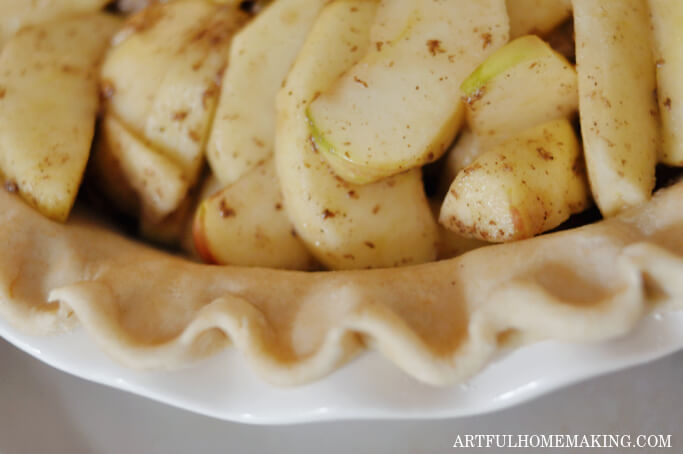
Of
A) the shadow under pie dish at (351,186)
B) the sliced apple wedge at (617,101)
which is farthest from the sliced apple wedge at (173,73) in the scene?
the sliced apple wedge at (617,101)

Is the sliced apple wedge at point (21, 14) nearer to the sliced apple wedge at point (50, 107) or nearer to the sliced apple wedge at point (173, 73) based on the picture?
the sliced apple wedge at point (50, 107)

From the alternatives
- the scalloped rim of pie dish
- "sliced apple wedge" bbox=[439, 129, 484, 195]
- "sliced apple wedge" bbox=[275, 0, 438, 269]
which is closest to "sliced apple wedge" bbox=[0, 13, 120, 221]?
the scalloped rim of pie dish

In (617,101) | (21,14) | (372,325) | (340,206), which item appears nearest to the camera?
(372,325)

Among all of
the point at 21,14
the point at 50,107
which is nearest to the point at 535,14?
the point at 50,107

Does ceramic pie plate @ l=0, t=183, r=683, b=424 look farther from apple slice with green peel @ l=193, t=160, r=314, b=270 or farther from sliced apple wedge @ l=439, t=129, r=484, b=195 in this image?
sliced apple wedge @ l=439, t=129, r=484, b=195

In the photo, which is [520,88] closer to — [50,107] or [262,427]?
[262,427]

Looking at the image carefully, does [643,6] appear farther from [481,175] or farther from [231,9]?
[231,9]
